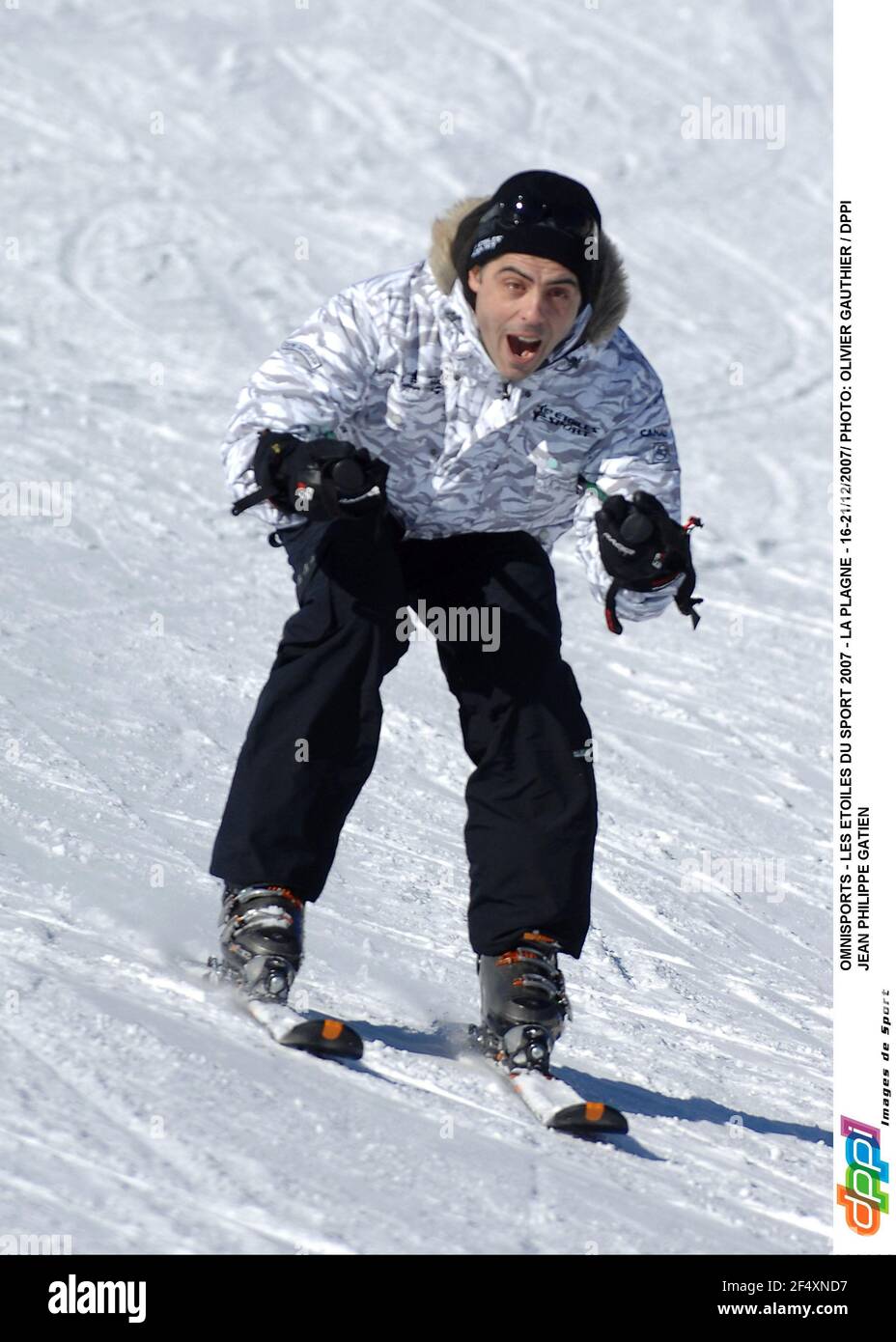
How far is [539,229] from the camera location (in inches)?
129

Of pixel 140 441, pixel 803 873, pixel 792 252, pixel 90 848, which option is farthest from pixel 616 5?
pixel 90 848

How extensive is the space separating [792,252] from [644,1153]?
11750mm

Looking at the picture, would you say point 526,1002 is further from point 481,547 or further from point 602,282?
point 602,282

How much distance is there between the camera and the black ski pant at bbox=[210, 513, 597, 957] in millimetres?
3346

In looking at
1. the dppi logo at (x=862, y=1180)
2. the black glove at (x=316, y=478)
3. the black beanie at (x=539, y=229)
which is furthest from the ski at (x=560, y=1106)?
the black beanie at (x=539, y=229)

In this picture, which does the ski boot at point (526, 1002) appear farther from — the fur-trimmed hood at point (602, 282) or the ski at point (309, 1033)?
the fur-trimmed hood at point (602, 282)

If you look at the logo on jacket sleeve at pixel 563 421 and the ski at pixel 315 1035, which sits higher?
the logo on jacket sleeve at pixel 563 421

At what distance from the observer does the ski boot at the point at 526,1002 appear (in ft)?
10.9

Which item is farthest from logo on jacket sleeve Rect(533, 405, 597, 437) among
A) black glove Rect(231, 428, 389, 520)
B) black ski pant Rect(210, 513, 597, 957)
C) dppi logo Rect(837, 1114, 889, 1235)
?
dppi logo Rect(837, 1114, 889, 1235)

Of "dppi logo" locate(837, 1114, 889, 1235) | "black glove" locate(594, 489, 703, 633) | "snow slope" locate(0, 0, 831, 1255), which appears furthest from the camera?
"black glove" locate(594, 489, 703, 633)

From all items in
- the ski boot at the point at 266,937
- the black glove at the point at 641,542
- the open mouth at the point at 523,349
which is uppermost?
the open mouth at the point at 523,349

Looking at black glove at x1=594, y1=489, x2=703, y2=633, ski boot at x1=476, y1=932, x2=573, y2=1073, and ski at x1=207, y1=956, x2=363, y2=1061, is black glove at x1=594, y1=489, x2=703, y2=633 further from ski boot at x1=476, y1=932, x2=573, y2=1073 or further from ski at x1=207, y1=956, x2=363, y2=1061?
ski at x1=207, y1=956, x2=363, y2=1061
